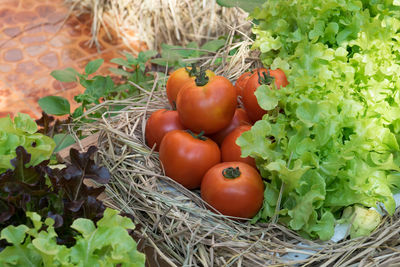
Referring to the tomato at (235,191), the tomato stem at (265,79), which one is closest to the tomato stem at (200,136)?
the tomato at (235,191)

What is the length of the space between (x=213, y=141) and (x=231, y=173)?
192 millimetres

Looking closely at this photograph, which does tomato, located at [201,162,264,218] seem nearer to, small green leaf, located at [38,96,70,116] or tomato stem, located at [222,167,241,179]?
tomato stem, located at [222,167,241,179]

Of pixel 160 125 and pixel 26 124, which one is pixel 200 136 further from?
pixel 26 124

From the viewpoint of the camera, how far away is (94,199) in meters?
0.97

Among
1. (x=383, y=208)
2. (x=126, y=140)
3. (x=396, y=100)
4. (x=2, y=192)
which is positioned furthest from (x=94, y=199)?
(x=396, y=100)

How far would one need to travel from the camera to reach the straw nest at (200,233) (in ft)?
3.59

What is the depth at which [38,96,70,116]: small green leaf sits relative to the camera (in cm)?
182

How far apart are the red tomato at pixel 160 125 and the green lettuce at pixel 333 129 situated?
284 millimetres

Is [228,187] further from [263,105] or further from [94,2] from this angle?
[94,2]

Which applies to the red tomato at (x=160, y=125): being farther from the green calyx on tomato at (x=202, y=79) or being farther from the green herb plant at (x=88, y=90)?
the green herb plant at (x=88, y=90)

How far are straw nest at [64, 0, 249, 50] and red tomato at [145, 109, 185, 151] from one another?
4.86 ft

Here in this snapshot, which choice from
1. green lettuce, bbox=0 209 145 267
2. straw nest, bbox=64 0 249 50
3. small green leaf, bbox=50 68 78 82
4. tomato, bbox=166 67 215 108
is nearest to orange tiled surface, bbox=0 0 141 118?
straw nest, bbox=64 0 249 50

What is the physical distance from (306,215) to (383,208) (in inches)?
9.9

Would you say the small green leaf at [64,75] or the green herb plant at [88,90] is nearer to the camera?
the green herb plant at [88,90]
